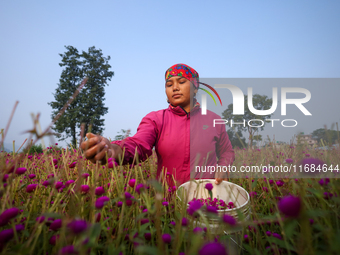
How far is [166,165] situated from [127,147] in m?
0.63

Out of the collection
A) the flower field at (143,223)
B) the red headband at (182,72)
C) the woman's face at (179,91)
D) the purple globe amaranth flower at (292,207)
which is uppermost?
the red headband at (182,72)

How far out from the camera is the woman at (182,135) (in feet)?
6.39

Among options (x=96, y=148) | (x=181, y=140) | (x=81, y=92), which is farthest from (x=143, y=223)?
(x=81, y=92)

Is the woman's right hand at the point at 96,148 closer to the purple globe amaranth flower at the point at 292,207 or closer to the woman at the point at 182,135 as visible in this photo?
the woman at the point at 182,135

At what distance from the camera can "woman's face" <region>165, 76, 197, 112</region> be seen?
7.04 ft

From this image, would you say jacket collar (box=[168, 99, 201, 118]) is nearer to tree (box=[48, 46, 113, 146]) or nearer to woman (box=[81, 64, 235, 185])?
woman (box=[81, 64, 235, 185])

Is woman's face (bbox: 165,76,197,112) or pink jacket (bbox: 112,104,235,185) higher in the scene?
woman's face (bbox: 165,76,197,112)

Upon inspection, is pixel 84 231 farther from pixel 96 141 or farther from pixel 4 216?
pixel 96 141

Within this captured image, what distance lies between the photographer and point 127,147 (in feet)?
4.92

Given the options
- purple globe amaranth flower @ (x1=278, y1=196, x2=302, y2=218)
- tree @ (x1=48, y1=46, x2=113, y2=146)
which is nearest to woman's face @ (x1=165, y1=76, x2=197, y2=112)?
purple globe amaranth flower @ (x1=278, y1=196, x2=302, y2=218)

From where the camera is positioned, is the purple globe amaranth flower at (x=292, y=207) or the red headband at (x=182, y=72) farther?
the red headband at (x=182, y=72)

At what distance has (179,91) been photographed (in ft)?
7.04

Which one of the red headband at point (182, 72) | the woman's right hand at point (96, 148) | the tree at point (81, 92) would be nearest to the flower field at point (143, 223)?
the woman's right hand at point (96, 148)

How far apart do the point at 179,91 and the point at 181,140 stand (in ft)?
1.89
